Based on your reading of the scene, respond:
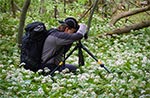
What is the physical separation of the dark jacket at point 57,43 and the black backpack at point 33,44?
0.11m

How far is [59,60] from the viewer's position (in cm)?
772

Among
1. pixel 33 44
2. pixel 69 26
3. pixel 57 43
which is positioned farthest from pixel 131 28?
pixel 33 44

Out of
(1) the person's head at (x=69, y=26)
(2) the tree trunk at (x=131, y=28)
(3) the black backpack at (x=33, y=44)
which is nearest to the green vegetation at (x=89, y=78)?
Result: (3) the black backpack at (x=33, y=44)

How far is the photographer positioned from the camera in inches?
286

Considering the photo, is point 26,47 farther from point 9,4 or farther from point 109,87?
point 9,4

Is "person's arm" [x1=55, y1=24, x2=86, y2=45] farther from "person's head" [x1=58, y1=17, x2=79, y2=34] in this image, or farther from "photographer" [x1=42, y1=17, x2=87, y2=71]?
"person's head" [x1=58, y1=17, x2=79, y2=34]

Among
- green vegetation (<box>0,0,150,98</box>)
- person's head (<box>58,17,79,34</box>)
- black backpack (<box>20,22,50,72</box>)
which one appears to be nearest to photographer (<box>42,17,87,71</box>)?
person's head (<box>58,17,79,34</box>)

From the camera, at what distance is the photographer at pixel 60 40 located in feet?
23.8

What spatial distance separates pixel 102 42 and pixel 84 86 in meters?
4.92

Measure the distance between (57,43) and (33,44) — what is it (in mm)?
490

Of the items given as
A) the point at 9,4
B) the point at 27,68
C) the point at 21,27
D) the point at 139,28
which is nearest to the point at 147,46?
the point at 139,28

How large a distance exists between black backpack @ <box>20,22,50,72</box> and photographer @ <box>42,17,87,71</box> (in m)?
0.11

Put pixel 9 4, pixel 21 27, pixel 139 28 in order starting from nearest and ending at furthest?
pixel 21 27 < pixel 139 28 < pixel 9 4

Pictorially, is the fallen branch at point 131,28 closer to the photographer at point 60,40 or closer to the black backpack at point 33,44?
the photographer at point 60,40
